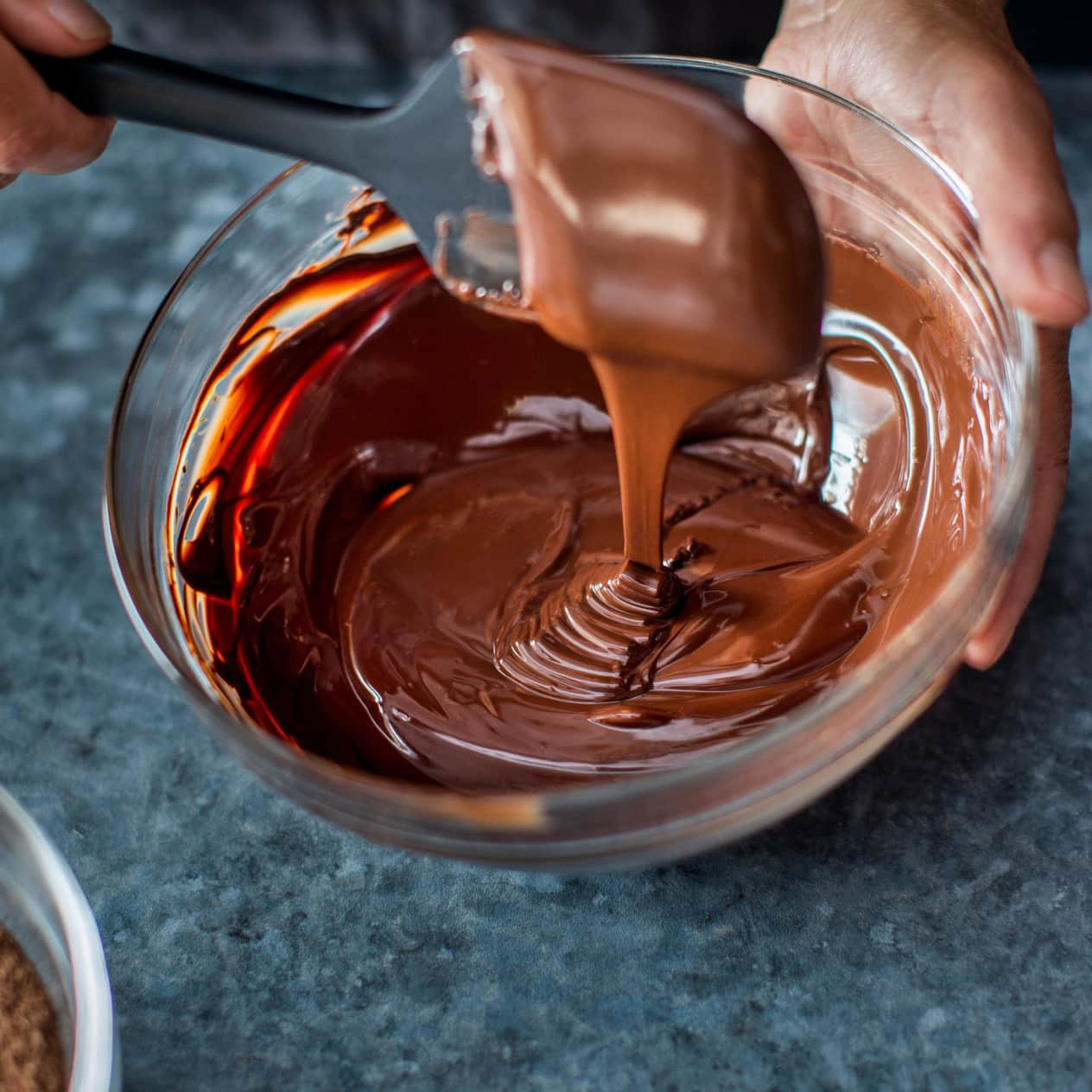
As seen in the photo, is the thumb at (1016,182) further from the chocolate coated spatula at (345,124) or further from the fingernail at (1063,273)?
the chocolate coated spatula at (345,124)

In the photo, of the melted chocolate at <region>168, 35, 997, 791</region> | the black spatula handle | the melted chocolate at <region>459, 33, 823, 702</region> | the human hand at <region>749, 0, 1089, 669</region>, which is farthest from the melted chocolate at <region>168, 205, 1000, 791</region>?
the black spatula handle

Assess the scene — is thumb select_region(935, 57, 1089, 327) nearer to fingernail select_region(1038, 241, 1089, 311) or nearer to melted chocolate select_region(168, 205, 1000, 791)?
fingernail select_region(1038, 241, 1089, 311)

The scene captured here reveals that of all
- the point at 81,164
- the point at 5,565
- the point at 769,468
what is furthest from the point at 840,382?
the point at 5,565

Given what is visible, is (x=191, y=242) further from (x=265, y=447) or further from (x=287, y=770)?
(x=287, y=770)

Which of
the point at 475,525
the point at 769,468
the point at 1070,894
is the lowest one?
the point at 1070,894

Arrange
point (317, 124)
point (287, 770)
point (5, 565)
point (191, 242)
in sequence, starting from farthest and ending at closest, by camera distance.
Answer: point (191, 242) < point (5, 565) < point (317, 124) < point (287, 770)

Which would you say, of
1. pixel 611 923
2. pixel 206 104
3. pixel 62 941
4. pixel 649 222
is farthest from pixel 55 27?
pixel 611 923
